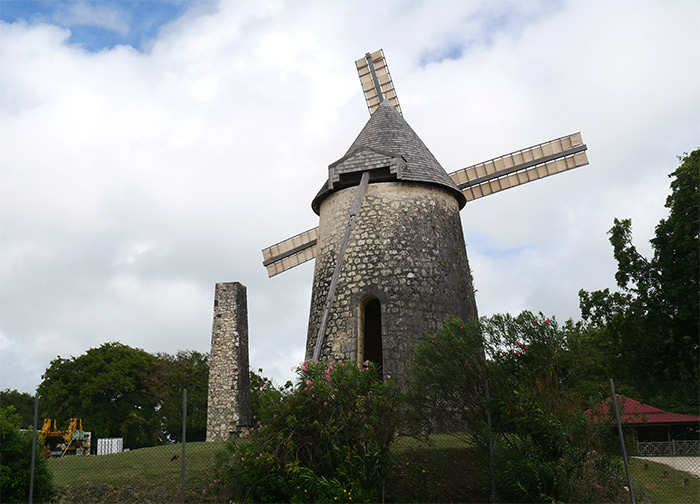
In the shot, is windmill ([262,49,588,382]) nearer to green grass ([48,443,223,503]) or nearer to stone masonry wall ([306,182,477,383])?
stone masonry wall ([306,182,477,383])

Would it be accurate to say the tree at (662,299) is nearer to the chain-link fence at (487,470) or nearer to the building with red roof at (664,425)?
the building with red roof at (664,425)

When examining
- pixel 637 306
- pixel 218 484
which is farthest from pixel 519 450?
pixel 637 306

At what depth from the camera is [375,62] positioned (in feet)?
67.2

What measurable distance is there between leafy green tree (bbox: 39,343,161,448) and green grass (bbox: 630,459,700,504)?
23881 millimetres

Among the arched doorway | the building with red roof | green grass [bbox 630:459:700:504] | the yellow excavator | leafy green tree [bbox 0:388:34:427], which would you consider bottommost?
green grass [bbox 630:459:700:504]

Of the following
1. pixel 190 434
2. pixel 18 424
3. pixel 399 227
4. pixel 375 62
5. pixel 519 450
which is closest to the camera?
pixel 519 450

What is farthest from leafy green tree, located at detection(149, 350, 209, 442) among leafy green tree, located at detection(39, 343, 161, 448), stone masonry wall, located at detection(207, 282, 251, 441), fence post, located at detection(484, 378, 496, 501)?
fence post, located at detection(484, 378, 496, 501)

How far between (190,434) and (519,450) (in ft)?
68.3

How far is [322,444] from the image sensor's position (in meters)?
9.38

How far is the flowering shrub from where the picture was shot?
29.3 ft

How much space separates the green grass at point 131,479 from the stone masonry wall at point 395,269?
388 centimetres

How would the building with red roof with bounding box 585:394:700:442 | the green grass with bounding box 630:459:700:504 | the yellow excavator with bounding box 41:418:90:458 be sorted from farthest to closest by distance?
the building with red roof with bounding box 585:394:700:442
the yellow excavator with bounding box 41:418:90:458
the green grass with bounding box 630:459:700:504

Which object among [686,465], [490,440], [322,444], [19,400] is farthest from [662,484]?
[19,400]

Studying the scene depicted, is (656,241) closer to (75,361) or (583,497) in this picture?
(583,497)
